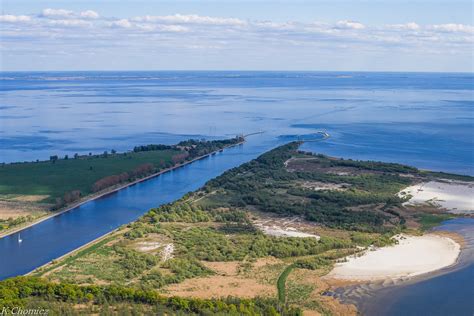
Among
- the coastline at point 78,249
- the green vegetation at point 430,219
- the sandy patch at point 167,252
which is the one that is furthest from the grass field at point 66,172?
the green vegetation at point 430,219

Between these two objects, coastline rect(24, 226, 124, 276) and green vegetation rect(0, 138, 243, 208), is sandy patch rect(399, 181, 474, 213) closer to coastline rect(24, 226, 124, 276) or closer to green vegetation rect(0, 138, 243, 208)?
coastline rect(24, 226, 124, 276)

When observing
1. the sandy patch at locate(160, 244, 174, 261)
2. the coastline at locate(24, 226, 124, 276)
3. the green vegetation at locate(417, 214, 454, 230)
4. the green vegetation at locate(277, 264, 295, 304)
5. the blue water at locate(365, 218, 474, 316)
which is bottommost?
the blue water at locate(365, 218, 474, 316)

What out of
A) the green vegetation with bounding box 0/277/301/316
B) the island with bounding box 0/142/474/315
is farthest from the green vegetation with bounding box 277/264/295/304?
the green vegetation with bounding box 0/277/301/316

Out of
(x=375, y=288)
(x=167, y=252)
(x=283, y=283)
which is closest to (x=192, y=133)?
(x=167, y=252)

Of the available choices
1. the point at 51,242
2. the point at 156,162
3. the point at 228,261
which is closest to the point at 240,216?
the point at 228,261

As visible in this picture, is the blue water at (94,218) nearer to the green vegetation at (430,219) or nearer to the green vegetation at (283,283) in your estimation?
the green vegetation at (283,283)

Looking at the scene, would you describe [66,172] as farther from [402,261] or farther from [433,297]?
[433,297]
